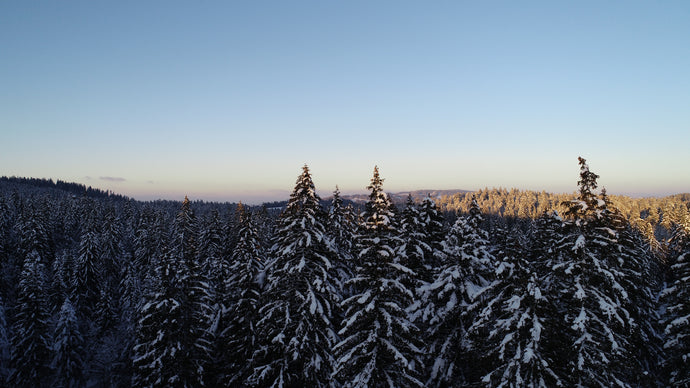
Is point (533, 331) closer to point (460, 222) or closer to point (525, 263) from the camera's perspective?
point (525, 263)

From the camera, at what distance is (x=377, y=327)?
16.2m

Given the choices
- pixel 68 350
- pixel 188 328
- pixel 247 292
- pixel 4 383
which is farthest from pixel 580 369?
pixel 4 383

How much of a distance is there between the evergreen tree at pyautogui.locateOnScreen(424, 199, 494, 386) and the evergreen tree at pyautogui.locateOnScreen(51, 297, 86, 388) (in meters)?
37.1

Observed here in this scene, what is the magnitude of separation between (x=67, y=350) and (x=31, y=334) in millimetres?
3576

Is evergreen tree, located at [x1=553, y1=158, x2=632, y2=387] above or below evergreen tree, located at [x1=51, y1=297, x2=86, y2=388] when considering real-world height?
above

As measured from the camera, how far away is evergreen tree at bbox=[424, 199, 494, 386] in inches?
718

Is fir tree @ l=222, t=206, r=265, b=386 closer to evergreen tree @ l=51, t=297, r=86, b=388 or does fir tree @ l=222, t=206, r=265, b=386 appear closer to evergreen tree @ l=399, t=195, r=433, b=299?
evergreen tree @ l=399, t=195, r=433, b=299

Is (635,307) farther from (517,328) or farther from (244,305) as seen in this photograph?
(244,305)

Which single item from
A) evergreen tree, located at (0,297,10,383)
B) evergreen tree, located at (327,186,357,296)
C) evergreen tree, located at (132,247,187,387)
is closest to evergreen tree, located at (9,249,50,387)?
evergreen tree, located at (0,297,10,383)

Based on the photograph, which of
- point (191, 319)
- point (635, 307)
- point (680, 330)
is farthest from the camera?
point (191, 319)

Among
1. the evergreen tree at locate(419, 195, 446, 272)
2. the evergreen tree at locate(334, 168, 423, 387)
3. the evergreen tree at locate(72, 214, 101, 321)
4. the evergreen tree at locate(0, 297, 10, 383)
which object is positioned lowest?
the evergreen tree at locate(0, 297, 10, 383)

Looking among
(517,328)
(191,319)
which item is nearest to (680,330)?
(517,328)

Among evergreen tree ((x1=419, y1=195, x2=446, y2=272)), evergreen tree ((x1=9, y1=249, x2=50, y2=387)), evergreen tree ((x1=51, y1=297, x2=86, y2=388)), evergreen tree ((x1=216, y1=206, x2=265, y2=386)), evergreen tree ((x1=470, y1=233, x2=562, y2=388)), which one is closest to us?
evergreen tree ((x1=470, y1=233, x2=562, y2=388))

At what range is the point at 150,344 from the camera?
2288 cm
